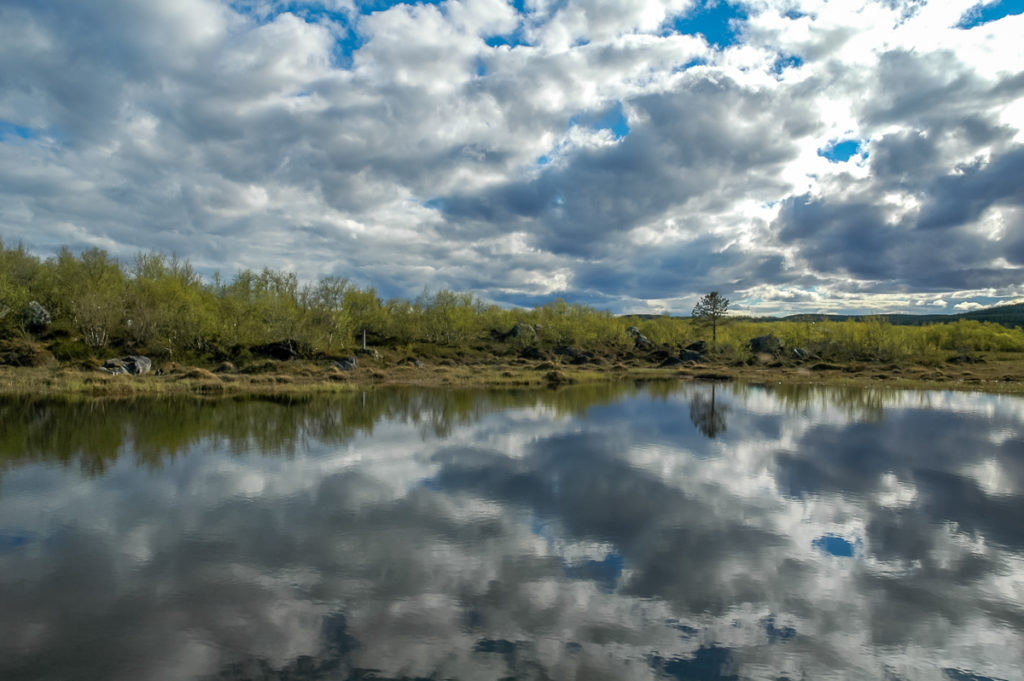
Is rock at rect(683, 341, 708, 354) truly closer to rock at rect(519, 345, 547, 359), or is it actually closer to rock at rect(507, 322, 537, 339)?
rock at rect(519, 345, 547, 359)

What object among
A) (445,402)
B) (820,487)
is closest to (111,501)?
(820,487)

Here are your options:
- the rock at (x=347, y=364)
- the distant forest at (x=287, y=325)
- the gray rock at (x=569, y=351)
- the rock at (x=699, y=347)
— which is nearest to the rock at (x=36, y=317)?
the distant forest at (x=287, y=325)

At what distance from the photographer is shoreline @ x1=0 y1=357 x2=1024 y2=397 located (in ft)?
123

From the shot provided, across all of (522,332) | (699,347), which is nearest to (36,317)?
(522,332)

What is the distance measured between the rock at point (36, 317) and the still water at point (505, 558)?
49.2 metres

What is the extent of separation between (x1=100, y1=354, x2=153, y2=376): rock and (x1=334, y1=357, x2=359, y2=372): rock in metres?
15.7

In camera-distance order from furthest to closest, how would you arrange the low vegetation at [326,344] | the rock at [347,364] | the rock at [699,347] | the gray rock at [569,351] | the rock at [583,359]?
the rock at [699,347], the gray rock at [569,351], the rock at [583,359], the rock at [347,364], the low vegetation at [326,344]

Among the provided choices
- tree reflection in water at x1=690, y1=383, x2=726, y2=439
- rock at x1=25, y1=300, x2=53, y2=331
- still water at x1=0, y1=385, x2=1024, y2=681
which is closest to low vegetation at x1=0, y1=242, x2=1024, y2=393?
rock at x1=25, y1=300, x2=53, y2=331

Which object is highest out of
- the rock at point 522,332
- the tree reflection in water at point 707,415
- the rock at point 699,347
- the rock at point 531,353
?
the rock at point 522,332

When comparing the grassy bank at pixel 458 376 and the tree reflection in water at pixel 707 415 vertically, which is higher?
the grassy bank at pixel 458 376

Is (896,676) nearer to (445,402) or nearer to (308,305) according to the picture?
(445,402)

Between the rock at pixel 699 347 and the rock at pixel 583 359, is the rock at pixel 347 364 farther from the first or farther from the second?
the rock at pixel 699 347

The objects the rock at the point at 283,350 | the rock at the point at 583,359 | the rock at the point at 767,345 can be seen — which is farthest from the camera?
the rock at the point at 767,345

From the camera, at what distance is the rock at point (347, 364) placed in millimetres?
53256
